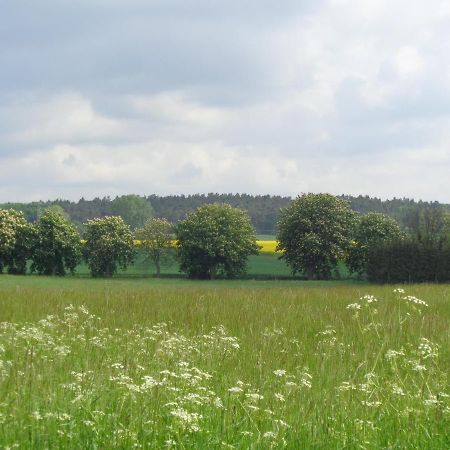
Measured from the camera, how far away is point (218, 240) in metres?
71.8

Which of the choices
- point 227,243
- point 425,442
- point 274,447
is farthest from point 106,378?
point 227,243

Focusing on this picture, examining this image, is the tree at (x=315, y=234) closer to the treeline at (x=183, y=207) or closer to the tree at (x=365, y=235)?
the tree at (x=365, y=235)

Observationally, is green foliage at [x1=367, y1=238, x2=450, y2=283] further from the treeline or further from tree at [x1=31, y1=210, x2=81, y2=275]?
the treeline

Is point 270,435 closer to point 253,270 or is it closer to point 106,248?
point 106,248

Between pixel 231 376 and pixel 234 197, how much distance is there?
605 ft

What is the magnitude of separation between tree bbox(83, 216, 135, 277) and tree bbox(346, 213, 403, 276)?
24.2 m

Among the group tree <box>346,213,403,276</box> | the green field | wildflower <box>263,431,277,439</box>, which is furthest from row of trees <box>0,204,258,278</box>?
wildflower <box>263,431,277,439</box>

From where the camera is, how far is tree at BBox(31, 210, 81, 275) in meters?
72.8

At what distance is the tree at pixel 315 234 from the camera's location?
69.9 m

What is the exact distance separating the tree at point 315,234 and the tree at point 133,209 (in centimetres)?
10232

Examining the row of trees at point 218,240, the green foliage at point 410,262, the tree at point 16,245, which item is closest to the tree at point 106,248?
the row of trees at point 218,240

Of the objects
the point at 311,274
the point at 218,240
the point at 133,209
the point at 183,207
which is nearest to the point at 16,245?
the point at 218,240

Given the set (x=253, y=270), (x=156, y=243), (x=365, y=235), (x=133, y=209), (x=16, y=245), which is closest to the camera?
(x=16, y=245)

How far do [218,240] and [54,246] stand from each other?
57.5 feet
